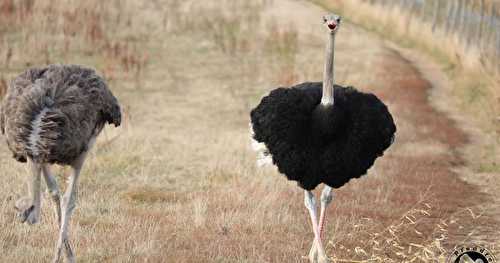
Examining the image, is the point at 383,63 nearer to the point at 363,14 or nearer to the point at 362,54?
the point at 362,54

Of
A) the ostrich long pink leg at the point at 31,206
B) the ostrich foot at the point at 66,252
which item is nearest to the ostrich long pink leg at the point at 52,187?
the ostrich foot at the point at 66,252

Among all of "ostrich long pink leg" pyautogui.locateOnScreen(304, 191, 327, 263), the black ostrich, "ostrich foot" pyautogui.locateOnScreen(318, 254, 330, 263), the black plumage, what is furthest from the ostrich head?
"ostrich foot" pyautogui.locateOnScreen(318, 254, 330, 263)

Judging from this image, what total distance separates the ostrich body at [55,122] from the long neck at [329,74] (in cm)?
172

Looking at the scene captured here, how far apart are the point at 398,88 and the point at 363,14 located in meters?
12.1

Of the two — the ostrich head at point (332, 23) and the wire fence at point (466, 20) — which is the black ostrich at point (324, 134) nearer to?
the ostrich head at point (332, 23)

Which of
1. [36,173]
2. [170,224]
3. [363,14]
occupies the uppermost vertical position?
[36,173]

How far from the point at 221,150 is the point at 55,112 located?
6.48 meters

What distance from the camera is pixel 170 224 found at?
8.17 meters

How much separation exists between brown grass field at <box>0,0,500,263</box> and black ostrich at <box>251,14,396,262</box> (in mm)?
625

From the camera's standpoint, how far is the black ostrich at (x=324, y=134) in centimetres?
699

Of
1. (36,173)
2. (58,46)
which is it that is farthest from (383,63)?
(36,173)

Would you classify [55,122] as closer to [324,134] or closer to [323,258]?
[324,134]

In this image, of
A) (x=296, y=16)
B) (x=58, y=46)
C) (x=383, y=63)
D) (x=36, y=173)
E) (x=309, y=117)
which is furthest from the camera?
(x=296, y=16)

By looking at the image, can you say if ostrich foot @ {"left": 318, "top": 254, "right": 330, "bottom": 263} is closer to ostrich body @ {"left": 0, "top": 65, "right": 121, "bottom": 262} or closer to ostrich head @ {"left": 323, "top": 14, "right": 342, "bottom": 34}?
ostrich head @ {"left": 323, "top": 14, "right": 342, "bottom": 34}
